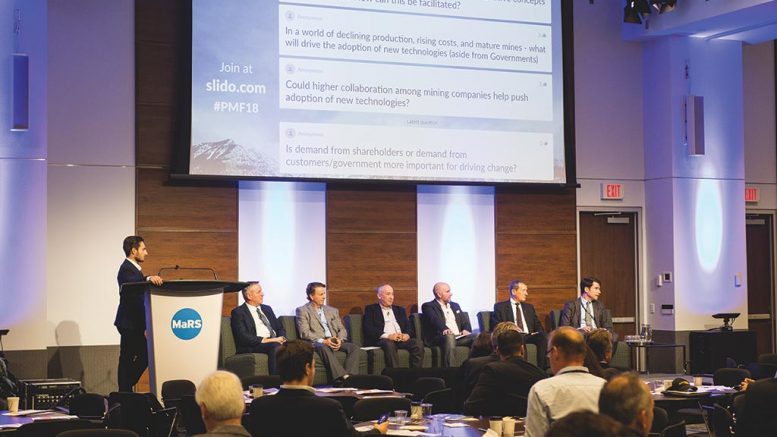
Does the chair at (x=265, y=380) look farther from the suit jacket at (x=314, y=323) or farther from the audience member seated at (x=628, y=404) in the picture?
the audience member seated at (x=628, y=404)

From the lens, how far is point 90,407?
6832mm

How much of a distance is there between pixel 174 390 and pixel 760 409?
4073 mm

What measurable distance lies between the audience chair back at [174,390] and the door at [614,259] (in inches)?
280

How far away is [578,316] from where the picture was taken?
1221cm

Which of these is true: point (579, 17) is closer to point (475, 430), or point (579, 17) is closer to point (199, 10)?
point (199, 10)

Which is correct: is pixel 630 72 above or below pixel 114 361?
above

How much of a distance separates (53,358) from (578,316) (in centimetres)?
596

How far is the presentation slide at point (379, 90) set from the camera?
1091 cm

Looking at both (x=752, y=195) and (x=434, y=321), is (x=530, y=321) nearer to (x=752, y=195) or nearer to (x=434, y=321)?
(x=434, y=321)

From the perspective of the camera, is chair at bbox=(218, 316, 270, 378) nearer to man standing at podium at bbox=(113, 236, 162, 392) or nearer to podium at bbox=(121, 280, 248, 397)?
man standing at podium at bbox=(113, 236, 162, 392)

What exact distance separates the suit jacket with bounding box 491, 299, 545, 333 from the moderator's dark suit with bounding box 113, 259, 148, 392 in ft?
14.6

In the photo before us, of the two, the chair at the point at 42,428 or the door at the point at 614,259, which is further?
the door at the point at 614,259

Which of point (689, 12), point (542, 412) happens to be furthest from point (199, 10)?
point (542, 412)

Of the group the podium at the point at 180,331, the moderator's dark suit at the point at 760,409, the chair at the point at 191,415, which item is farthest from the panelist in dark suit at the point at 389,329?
the moderator's dark suit at the point at 760,409
